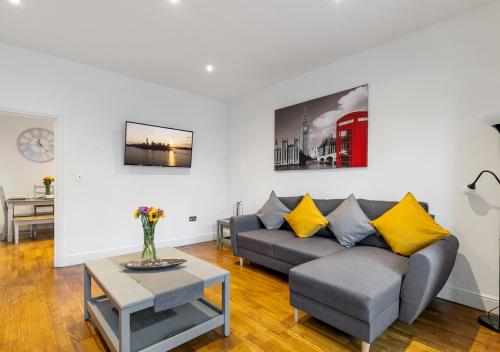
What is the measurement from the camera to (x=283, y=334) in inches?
75.4

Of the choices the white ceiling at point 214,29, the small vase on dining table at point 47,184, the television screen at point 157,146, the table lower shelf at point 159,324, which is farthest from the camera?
the small vase on dining table at point 47,184

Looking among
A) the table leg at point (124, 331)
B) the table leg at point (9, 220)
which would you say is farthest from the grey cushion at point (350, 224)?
the table leg at point (9, 220)

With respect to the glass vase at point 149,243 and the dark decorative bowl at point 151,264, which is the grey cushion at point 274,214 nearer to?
the dark decorative bowl at point 151,264

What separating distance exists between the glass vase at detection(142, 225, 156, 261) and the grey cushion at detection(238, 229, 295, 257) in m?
1.30

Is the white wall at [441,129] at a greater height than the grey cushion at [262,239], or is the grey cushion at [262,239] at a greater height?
the white wall at [441,129]

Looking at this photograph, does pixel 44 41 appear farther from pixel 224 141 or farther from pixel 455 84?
pixel 455 84

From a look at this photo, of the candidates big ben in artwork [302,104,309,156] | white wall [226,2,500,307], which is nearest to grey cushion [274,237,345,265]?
white wall [226,2,500,307]

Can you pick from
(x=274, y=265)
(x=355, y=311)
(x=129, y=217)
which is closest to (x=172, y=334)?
(x=355, y=311)

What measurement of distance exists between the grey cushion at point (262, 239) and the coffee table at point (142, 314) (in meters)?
1.05

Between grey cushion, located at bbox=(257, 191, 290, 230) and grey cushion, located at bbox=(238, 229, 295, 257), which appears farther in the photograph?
grey cushion, located at bbox=(257, 191, 290, 230)

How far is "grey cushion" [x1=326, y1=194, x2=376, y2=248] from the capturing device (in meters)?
2.64

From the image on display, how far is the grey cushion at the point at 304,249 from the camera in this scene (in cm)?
253

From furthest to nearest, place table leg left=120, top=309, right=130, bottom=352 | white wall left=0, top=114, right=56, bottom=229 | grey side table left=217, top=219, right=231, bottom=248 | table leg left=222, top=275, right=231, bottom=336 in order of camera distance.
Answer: white wall left=0, top=114, right=56, bottom=229
grey side table left=217, top=219, right=231, bottom=248
table leg left=222, top=275, right=231, bottom=336
table leg left=120, top=309, right=130, bottom=352

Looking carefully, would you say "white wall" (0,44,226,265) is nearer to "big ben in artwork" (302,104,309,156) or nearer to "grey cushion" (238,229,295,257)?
"grey cushion" (238,229,295,257)
